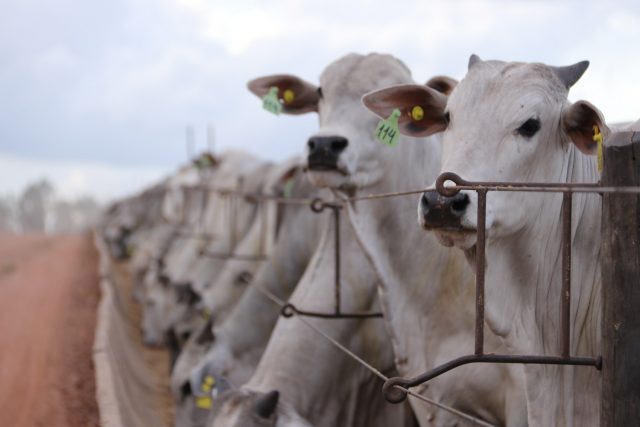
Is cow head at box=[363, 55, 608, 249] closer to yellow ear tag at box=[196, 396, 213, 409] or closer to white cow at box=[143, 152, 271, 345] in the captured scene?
yellow ear tag at box=[196, 396, 213, 409]

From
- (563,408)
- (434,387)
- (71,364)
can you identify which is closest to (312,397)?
(434,387)

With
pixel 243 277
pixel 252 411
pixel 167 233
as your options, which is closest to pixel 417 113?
pixel 252 411

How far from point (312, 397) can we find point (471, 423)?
3.75ft

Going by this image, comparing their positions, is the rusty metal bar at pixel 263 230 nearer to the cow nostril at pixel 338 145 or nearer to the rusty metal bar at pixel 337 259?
the rusty metal bar at pixel 337 259

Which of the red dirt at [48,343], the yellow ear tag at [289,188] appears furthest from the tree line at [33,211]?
the yellow ear tag at [289,188]

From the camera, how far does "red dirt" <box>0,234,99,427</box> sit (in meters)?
8.29

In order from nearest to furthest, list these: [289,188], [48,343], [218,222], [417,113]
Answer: [417,113], [289,188], [218,222], [48,343]

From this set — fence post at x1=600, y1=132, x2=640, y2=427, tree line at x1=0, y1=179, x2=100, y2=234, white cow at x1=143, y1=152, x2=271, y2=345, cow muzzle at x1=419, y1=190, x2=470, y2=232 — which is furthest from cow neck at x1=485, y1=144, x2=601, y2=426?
tree line at x1=0, y1=179, x2=100, y2=234

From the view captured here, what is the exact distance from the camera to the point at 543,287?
367 cm

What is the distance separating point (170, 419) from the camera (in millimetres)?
9266

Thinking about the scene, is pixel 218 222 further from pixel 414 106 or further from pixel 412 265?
pixel 414 106

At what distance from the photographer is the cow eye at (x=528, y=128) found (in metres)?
3.58

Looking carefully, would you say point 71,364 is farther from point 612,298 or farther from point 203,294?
point 612,298

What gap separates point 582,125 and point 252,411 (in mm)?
2299
